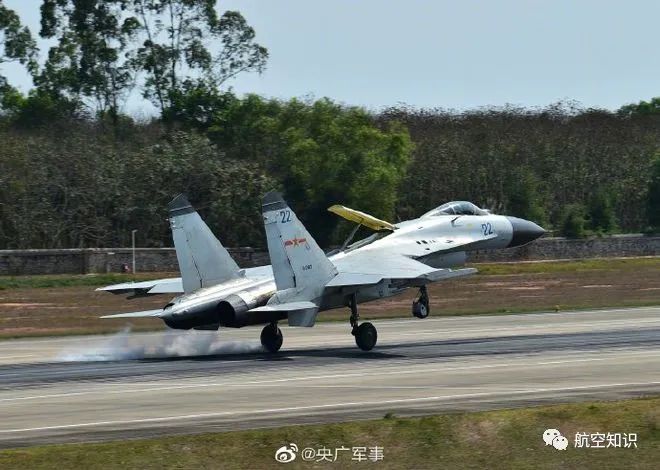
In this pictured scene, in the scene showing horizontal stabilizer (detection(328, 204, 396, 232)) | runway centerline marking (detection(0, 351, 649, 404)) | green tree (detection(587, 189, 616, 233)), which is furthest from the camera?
green tree (detection(587, 189, 616, 233))

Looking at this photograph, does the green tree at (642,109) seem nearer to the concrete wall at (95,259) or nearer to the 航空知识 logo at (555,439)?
the concrete wall at (95,259)

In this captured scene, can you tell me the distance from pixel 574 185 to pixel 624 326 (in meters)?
64.3

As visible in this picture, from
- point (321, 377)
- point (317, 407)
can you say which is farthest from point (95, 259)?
point (317, 407)

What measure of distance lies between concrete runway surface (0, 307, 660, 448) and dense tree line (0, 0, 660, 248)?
3927 cm

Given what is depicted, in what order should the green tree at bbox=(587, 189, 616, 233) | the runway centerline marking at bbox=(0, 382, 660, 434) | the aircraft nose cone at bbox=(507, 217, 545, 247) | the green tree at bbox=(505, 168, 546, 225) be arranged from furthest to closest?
the green tree at bbox=(587, 189, 616, 233) → the green tree at bbox=(505, 168, 546, 225) → the aircraft nose cone at bbox=(507, 217, 545, 247) → the runway centerline marking at bbox=(0, 382, 660, 434)

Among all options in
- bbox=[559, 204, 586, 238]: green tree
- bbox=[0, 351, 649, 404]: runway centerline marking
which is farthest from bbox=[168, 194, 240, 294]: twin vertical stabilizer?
bbox=[559, 204, 586, 238]: green tree

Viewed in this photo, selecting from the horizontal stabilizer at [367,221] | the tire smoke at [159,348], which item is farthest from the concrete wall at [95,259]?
the horizontal stabilizer at [367,221]

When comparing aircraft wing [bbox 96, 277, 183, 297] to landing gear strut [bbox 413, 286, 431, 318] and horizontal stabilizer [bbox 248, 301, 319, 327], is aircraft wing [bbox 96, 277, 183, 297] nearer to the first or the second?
horizontal stabilizer [bbox 248, 301, 319, 327]

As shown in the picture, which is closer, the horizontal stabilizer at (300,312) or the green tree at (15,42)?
the horizontal stabilizer at (300,312)

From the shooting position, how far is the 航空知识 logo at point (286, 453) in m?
18.7

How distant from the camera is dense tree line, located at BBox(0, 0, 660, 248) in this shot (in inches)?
3319

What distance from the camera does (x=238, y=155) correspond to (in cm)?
9500

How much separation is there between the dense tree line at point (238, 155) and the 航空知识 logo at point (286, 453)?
63.6 metres

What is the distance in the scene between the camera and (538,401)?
24172 mm
